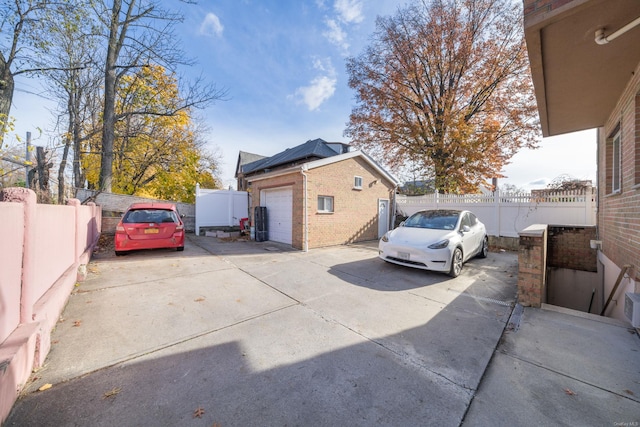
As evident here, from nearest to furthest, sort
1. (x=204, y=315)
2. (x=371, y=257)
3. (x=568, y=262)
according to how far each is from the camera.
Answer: (x=204, y=315), (x=568, y=262), (x=371, y=257)

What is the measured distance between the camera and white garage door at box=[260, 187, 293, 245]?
9.71 meters

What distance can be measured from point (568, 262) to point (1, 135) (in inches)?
599

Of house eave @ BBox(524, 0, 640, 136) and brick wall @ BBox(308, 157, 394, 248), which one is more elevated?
house eave @ BBox(524, 0, 640, 136)

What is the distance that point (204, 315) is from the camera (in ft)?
11.5

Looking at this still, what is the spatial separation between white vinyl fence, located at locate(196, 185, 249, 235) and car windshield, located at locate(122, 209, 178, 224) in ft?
18.5

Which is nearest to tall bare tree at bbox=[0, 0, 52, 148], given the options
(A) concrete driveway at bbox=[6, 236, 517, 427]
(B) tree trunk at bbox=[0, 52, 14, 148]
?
(B) tree trunk at bbox=[0, 52, 14, 148]

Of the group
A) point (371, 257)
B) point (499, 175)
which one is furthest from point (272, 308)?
point (499, 175)

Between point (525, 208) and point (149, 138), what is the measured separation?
17583 millimetres

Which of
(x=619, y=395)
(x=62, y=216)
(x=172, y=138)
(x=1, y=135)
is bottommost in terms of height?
(x=619, y=395)

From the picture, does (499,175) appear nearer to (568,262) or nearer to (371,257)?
(568,262)

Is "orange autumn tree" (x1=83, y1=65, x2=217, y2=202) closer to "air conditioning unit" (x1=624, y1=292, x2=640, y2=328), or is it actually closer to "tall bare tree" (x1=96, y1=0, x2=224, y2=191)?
"tall bare tree" (x1=96, y1=0, x2=224, y2=191)

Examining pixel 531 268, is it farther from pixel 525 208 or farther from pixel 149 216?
pixel 149 216

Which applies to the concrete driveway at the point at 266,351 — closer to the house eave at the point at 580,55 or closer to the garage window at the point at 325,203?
the house eave at the point at 580,55

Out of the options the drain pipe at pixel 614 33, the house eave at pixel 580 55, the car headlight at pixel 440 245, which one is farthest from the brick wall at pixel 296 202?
the drain pipe at pixel 614 33
